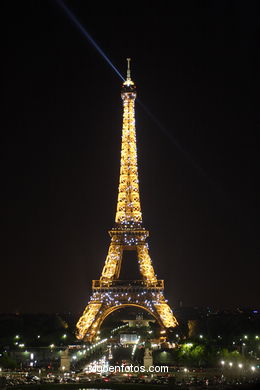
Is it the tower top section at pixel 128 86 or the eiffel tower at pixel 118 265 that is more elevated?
the tower top section at pixel 128 86

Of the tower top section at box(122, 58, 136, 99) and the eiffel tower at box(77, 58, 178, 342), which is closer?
the eiffel tower at box(77, 58, 178, 342)

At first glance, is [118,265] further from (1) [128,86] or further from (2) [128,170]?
(1) [128,86]

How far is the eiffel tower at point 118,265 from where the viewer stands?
69.2 m

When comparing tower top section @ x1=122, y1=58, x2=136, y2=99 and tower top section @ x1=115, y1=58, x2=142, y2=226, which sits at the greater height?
tower top section @ x1=122, y1=58, x2=136, y2=99

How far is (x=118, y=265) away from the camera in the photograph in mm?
73438

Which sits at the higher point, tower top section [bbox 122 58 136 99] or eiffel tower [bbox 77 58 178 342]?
tower top section [bbox 122 58 136 99]

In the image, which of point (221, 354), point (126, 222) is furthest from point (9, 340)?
point (221, 354)

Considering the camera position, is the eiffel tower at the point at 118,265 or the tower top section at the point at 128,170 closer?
the eiffel tower at the point at 118,265

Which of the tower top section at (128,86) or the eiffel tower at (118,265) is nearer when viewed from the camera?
the eiffel tower at (118,265)

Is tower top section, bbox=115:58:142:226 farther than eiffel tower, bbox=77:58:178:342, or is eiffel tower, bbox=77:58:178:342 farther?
tower top section, bbox=115:58:142:226

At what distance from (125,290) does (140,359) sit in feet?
42.6

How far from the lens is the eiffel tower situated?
227ft

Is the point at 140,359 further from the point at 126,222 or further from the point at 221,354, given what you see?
the point at 126,222

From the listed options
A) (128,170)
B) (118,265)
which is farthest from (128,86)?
(118,265)
